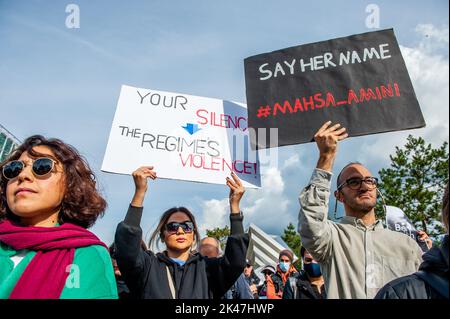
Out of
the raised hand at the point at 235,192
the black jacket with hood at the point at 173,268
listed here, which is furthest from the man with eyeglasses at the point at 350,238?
the raised hand at the point at 235,192

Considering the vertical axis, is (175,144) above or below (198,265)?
above

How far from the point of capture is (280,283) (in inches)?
296

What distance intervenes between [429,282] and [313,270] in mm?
3016

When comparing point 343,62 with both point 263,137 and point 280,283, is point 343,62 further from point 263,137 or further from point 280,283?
point 280,283

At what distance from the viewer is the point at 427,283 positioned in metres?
1.70

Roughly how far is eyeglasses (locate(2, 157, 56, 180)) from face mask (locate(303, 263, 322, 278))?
3130 millimetres

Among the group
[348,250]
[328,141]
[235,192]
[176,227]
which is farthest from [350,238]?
[176,227]

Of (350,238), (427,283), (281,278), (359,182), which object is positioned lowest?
(427,283)

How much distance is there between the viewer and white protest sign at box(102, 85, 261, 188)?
3.68m

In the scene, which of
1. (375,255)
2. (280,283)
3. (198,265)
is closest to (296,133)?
(375,255)

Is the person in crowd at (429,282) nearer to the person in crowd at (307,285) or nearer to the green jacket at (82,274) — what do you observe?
the green jacket at (82,274)

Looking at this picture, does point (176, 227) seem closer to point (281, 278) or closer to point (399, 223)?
point (399, 223)

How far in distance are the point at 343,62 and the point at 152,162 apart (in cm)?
174
